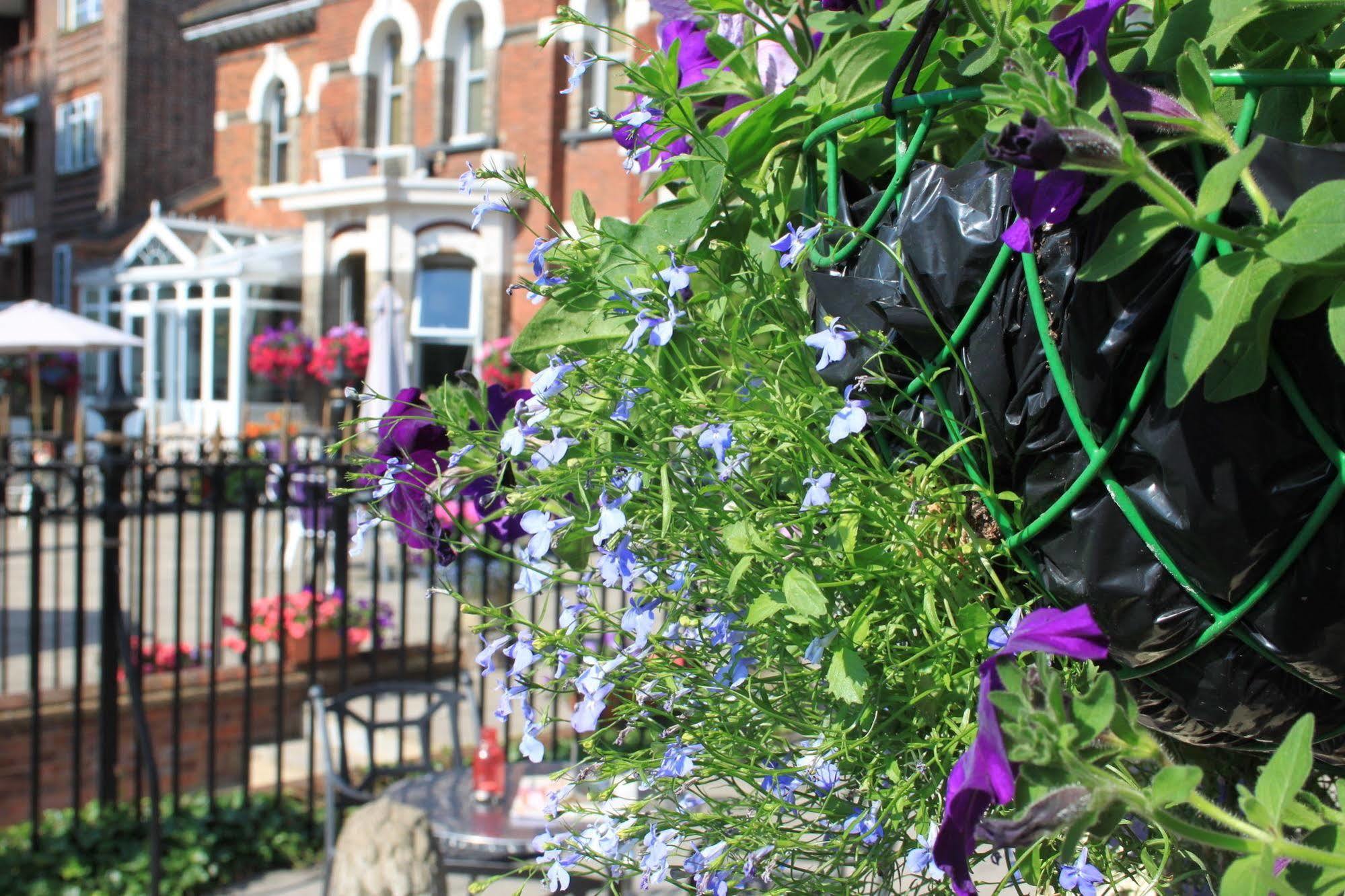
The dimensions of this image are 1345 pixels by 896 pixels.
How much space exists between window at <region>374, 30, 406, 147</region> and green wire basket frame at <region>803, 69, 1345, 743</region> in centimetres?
1639

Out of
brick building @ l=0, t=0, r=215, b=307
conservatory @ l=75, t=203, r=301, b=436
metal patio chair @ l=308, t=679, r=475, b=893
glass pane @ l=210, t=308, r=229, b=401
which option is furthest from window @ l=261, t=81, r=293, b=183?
metal patio chair @ l=308, t=679, r=475, b=893

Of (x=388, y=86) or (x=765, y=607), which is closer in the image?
(x=765, y=607)

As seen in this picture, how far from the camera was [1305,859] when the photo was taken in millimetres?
496

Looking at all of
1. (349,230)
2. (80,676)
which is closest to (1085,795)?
(80,676)

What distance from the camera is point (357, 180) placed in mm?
15195

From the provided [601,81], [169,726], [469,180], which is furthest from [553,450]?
[601,81]

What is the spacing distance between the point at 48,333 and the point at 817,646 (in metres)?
15.1

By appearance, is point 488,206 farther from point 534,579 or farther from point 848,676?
point 848,676

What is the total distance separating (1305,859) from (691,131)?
0.52 meters

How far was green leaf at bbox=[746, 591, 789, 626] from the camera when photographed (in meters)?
0.70

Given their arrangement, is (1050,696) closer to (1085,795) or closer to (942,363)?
(1085,795)

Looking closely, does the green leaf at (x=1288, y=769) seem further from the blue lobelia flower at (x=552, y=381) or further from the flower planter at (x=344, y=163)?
the flower planter at (x=344, y=163)

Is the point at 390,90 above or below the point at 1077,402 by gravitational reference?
above

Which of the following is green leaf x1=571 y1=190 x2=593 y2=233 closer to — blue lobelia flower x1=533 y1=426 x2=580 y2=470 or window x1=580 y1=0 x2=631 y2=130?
blue lobelia flower x1=533 y1=426 x2=580 y2=470
